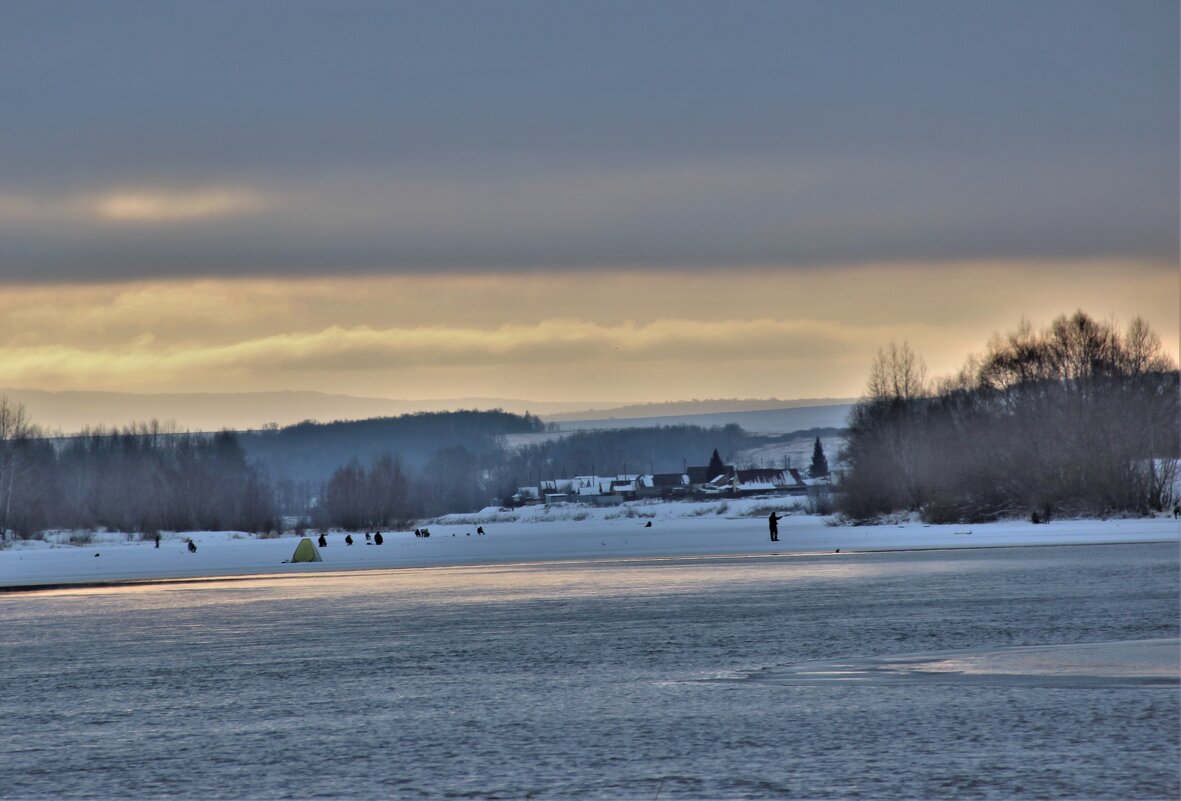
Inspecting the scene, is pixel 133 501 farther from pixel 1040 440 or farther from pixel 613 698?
pixel 613 698

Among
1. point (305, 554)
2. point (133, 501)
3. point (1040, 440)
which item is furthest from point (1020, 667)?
point (133, 501)

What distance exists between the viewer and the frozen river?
996 cm

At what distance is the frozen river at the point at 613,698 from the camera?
32.7ft

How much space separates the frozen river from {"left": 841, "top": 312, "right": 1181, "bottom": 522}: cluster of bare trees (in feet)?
222

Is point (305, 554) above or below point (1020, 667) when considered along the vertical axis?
above

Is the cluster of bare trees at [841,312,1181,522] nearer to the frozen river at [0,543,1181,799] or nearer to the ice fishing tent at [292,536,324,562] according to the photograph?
the ice fishing tent at [292,536,324,562]

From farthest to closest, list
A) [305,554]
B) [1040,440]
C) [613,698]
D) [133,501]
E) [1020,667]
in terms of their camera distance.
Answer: [133,501]
[1040,440]
[305,554]
[1020,667]
[613,698]

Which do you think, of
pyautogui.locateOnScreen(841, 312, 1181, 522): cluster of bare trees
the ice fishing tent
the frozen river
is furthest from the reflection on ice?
pyautogui.locateOnScreen(841, 312, 1181, 522): cluster of bare trees

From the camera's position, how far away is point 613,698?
13.9 m

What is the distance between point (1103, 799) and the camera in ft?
29.1

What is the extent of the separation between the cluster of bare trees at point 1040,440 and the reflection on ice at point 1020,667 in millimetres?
72325

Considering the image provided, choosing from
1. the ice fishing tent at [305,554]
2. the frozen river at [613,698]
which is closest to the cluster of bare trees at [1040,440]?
the ice fishing tent at [305,554]

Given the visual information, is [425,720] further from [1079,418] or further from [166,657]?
[1079,418]

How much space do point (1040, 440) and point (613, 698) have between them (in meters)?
86.9
